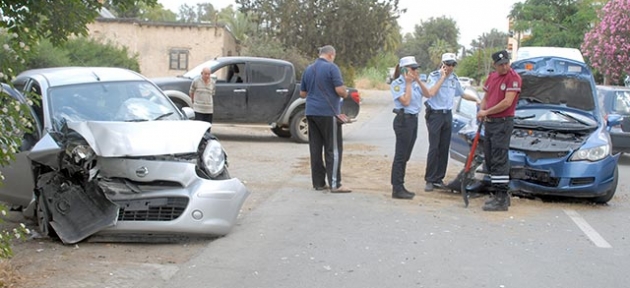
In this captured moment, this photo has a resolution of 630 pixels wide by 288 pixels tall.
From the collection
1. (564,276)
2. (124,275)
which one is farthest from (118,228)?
(564,276)

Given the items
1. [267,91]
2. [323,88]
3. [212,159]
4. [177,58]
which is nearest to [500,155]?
[323,88]

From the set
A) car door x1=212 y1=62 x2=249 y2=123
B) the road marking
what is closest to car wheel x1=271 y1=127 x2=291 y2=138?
car door x1=212 y1=62 x2=249 y2=123

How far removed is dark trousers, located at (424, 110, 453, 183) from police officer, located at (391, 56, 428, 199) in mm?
509

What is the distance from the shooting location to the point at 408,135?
9.38 metres

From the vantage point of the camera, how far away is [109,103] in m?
7.75

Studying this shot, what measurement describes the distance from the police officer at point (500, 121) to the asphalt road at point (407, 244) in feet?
0.83

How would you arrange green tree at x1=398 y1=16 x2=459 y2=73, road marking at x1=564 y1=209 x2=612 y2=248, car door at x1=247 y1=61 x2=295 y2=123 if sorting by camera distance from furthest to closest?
green tree at x1=398 y1=16 x2=459 y2=73 < car door at x1=247 y1=61 x2=295 y2=123 < road marking at x1=564 y1=209 x2=612 y2=248

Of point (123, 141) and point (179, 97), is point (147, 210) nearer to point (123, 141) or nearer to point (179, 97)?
point (123, 141)

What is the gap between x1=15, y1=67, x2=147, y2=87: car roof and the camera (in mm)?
7766

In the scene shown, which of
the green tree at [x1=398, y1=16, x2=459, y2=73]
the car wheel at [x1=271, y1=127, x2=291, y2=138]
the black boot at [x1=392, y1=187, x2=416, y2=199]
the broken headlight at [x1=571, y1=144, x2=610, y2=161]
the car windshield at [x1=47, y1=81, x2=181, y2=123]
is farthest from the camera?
the green tree at [x1=398, y1=16, x2=459, y2=73]

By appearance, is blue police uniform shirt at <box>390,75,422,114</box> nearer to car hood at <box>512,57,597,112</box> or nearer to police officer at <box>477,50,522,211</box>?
police officer at <box>477,50,522,211</box>

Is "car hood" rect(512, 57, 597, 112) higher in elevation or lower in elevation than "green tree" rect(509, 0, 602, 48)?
lower

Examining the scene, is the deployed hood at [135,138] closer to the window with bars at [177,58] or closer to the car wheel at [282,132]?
the car wheel at [282,132]

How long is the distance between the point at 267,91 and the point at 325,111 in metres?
6.55
